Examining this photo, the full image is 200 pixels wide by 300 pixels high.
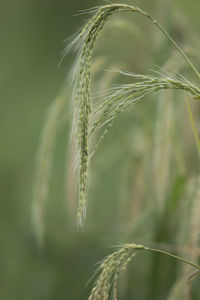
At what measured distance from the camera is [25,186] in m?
4.62

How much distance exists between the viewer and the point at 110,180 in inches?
173

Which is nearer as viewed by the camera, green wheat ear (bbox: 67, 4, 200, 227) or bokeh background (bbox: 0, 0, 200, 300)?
green wheat ear (bbox: 67, 4, 200, 227)

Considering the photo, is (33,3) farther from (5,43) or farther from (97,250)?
(97,250)

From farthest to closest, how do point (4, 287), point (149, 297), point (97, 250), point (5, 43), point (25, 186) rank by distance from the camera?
point (5, 43), point (25, 186), point (4, 287), point (97, 250), point (149, 297)

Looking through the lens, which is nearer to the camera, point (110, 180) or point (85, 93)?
point (85, 93)

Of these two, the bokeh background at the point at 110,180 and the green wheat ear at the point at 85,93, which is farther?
the bokeh background at the point at 110,180

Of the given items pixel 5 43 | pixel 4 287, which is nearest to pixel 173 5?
pixel 4 287

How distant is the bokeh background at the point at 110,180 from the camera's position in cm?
216

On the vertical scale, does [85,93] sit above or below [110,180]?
below

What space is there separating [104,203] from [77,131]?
107 inches

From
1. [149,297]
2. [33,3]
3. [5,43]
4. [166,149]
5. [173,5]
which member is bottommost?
[149,297]

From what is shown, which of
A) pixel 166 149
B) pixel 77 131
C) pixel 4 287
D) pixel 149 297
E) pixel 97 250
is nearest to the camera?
pixel 77 131

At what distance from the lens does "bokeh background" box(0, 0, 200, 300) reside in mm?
2160

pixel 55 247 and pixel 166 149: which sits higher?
pixel 166 149
